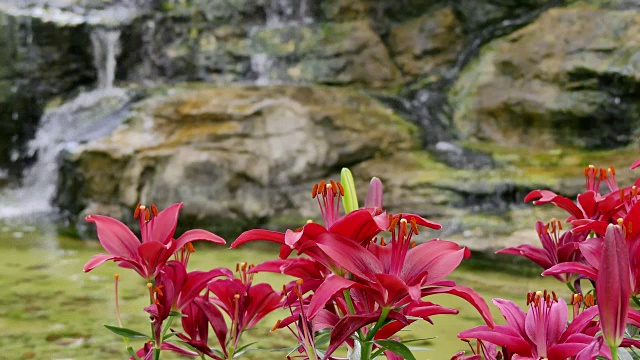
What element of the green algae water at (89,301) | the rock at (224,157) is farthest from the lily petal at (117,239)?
the rock at (224,157)

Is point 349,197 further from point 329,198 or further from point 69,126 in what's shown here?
point 69,126

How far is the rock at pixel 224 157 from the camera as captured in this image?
5.71 m

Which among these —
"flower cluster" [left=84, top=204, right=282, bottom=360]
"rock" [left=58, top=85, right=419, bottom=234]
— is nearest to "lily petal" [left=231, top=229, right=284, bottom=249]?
"flower cluster" [left=84, top=204, right=282, bottom=360]

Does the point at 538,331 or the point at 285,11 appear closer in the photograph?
the point at 538,331

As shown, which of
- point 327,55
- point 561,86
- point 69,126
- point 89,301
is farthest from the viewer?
point 327,55

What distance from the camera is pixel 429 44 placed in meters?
8.50

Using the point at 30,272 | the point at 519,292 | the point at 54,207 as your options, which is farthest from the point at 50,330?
the point at 54,207

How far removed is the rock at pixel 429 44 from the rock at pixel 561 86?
2.54 feet

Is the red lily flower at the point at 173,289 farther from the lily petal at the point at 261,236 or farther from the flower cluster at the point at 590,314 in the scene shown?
the flower cluster at the point at 590,314

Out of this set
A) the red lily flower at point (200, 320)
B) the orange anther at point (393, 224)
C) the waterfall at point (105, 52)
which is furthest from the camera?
the waterfall at point (105, 52)

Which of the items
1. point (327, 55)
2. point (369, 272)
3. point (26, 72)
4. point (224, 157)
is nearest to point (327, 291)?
point (369, 272)

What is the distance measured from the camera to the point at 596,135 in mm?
7016

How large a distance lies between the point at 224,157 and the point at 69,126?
2.59 meters

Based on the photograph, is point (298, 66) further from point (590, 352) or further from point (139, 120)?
point (590, 352)
